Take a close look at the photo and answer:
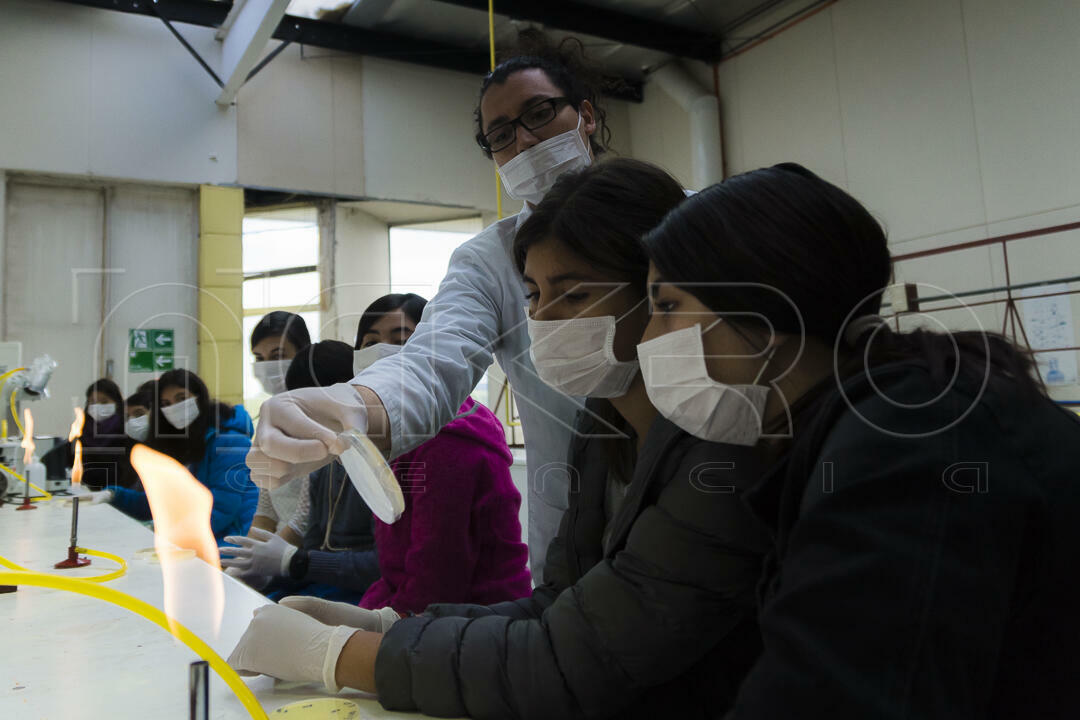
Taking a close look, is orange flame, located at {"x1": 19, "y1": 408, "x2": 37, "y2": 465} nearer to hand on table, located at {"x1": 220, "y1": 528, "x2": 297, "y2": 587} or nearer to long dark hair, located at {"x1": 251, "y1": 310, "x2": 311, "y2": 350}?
long dark hair, located at {"x1": 251, "y1": 310, "x2": 311, "y2": 350}

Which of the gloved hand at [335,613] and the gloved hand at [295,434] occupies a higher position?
the gloved hand at [295,434]

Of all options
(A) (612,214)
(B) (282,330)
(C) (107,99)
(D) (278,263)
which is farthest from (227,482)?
(C) (107,99)

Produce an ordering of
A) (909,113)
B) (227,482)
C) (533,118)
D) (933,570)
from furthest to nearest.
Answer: (909,113), (227,482), (533,118), (933,570)

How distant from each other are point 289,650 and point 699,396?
55cm

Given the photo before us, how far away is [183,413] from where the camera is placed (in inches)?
111

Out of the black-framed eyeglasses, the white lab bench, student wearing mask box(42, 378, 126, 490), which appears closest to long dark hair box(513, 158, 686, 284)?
the black-framed eyeglasses

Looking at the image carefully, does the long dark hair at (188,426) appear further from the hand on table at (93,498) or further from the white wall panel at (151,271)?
the white wall panel at (151,271)

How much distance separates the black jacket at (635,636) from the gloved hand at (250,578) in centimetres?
126

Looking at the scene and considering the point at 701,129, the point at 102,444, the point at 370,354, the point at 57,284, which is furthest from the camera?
the point at 701,129

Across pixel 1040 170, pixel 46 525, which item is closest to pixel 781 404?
pixel 46 525

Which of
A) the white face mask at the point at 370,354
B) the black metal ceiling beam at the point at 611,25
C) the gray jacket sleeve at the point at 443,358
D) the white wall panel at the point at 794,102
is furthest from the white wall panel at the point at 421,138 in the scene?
the gray jacket sleeve at the point at 443,358

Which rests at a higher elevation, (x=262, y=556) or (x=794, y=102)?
(x=794, y=102)

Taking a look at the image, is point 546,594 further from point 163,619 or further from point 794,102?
point 794,102

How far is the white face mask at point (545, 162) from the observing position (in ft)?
4.56
